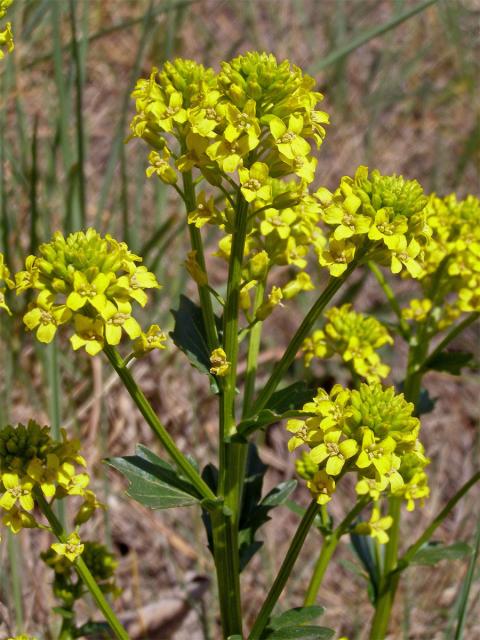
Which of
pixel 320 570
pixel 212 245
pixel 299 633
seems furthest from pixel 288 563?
pixel 212 245

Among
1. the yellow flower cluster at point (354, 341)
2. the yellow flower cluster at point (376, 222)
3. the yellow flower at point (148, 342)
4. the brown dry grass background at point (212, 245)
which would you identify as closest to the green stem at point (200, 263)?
the yellow flower at point (148, 342)

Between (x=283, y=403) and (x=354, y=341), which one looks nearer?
(x=283, y=403)

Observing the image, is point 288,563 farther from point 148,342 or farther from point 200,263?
point 200,263

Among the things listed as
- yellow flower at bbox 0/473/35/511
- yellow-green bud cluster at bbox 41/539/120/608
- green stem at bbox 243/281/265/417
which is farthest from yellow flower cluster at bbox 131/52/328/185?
yellow-green bud cluster at bbox 41/539/120/608

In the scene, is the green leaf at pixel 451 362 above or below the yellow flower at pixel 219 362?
above

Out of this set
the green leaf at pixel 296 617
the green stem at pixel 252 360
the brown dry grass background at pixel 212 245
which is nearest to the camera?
the green leaf at pixel 296 617

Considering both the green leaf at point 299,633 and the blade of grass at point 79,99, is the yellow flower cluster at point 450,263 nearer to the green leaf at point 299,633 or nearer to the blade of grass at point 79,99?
the green leaf at point 299,633

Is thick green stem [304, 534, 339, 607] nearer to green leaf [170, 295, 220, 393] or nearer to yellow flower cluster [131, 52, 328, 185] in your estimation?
green leaf [170, 295, 220, 393]
